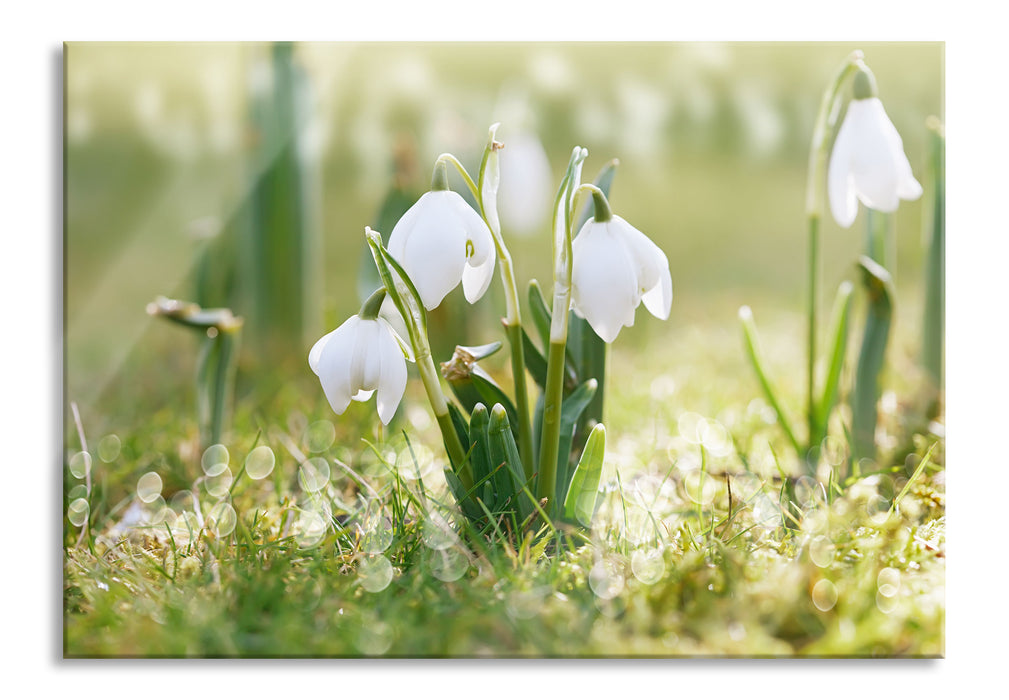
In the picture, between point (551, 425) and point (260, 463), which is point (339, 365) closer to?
point (551, 425)

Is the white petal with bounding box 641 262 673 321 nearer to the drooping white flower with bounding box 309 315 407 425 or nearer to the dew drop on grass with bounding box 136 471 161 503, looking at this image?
the drooping white flower with bounding box 309 315 407 425

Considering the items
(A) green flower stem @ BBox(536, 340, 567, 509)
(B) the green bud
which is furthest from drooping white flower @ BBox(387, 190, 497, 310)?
(B) the green bud

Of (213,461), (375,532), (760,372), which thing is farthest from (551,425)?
(213,461)

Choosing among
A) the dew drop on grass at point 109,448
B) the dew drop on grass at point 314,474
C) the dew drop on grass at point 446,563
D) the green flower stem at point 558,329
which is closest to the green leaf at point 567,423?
the green flower stem at point 558,329

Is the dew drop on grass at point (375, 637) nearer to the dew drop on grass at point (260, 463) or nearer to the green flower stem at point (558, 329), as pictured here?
the green flower stem at point (558, 329)
